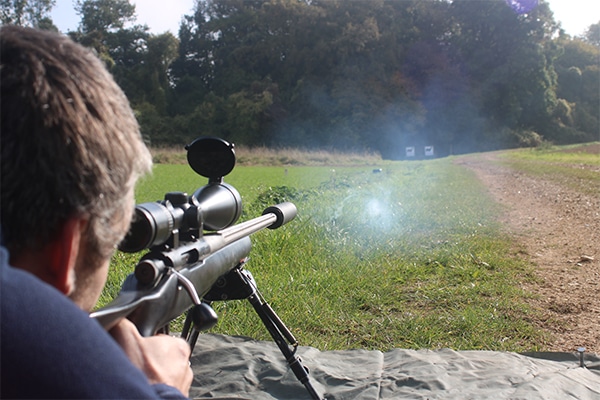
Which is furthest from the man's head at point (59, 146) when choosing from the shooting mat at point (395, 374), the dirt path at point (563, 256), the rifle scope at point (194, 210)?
the dirt path at point (563, 256)

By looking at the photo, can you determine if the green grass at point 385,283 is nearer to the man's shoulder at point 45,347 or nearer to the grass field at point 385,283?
the grass field at point 385,283

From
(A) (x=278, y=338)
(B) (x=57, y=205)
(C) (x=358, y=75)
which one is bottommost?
(A) (x=278, y=338)

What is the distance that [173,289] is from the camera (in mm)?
1423

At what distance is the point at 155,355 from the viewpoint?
1.17 m

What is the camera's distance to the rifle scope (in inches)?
53.5

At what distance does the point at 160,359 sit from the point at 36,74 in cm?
62

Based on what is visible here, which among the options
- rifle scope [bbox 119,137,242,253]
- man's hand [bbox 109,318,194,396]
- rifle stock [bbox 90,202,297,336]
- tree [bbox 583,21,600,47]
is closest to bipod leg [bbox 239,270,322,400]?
rifle stock [bbox 90,202,297,336]

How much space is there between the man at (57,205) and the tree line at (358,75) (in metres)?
40.4

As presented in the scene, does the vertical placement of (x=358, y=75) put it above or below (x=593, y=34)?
below

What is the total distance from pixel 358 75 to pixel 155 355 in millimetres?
45350

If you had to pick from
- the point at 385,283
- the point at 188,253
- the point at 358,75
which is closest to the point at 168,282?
the point at 188,253

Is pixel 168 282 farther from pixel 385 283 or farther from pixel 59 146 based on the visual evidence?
pixel 385 283

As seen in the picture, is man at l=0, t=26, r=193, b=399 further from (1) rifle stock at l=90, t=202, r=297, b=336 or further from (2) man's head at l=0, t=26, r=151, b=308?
(1) rifle stock at l=90, t=202, r=297, b=336

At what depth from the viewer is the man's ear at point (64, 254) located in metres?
0.91
